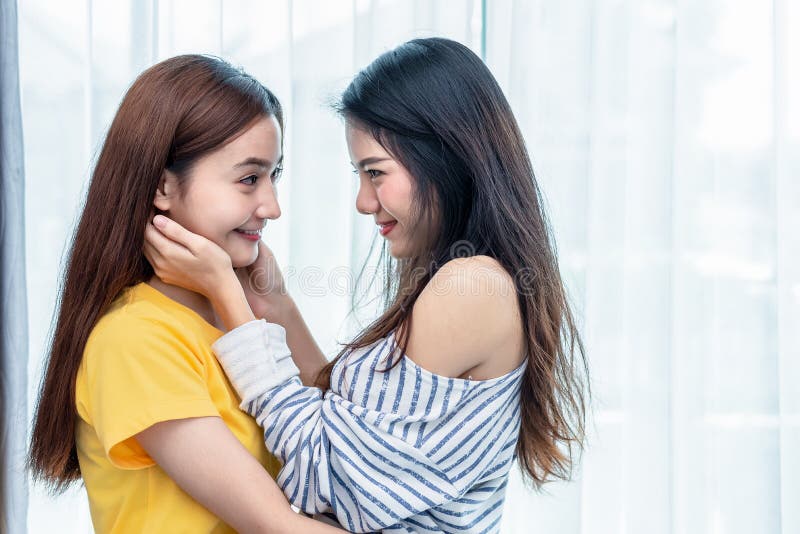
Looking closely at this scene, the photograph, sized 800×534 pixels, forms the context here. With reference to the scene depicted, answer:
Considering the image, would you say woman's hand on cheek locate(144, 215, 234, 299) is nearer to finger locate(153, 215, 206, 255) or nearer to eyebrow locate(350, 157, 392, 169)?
finger locate(153, 215, 206, 255)

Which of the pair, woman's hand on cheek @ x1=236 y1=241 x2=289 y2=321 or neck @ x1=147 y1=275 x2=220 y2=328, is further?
woman's hand on cheek @ x1=236 y1=241 x2=289 y2=321

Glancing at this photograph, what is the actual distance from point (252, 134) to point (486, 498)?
0.69 m

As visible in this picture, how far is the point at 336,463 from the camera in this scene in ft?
3.49

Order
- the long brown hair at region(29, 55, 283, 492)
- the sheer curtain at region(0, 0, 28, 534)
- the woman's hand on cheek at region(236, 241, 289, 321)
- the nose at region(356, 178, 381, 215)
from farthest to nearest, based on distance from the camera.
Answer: the sheer curtain at region(0, 0, 28, 534) → the woman's hand on cheek at region(236, 241, 289, 321) → the nose at region(356, 178, 381, 215) → the long brown hair at region(29, 55, 283, 492)

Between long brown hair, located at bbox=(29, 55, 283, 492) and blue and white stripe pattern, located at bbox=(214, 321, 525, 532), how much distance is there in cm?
21

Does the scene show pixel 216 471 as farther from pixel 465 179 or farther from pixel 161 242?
pixel 465 179

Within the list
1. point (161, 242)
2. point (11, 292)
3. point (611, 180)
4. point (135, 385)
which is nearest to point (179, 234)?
point (161, 242)

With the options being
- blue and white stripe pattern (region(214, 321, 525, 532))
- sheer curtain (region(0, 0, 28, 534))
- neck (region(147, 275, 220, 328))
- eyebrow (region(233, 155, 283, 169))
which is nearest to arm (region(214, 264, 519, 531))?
blue and white stripe pattern (region(214, 321, 525, 532))

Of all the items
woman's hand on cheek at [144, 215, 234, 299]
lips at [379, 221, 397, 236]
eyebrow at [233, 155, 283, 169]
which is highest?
eyebrow at [233, 155, 283, 169]

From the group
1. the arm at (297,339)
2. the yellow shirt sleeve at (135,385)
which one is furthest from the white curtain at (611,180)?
the yellow shirt sleeve at (135,385)

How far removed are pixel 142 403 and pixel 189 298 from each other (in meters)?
0.27

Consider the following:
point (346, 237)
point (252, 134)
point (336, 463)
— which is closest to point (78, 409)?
point (336, 463)

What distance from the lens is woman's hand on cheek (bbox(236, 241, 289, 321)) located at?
1421mm

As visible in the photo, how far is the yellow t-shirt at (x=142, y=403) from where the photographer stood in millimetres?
1002
